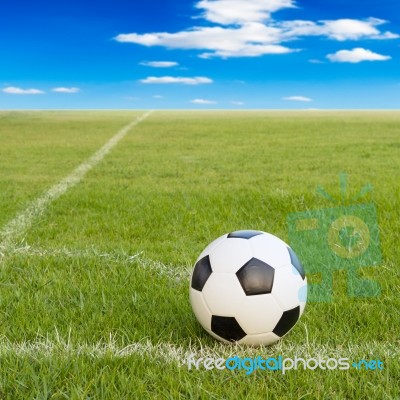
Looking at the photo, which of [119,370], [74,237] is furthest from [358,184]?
[119,370]

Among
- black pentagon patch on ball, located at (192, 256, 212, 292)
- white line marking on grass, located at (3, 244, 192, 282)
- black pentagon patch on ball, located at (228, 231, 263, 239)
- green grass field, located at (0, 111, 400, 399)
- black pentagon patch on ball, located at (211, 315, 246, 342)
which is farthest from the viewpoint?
white line marking on grass, located at (3, 244, 192, 282)

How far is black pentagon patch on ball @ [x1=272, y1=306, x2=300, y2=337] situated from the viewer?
2.66 meters

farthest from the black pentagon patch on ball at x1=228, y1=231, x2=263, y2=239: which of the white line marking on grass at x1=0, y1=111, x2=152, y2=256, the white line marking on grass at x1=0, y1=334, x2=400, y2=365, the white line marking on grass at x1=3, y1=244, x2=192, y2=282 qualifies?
the white line marking on grass at x1=0, y1=111, x2=152, y2=256

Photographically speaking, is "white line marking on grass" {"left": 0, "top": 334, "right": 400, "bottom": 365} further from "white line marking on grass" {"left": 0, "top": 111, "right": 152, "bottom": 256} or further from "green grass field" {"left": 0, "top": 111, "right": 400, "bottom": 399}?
"white line marking on grass" {"left": 0, "top": 111, "right": 152, "bottom": 256}

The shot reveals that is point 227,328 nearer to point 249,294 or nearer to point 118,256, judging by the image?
point 249,294

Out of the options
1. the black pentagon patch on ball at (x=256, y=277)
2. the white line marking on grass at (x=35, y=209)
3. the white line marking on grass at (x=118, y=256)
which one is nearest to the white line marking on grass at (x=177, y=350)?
the black pentagon patch on ball at (x=256, y=277)

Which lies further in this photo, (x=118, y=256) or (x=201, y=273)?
(x=118, y=256)

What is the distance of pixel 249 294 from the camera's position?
2633mm

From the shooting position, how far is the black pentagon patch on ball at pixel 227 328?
263cm
